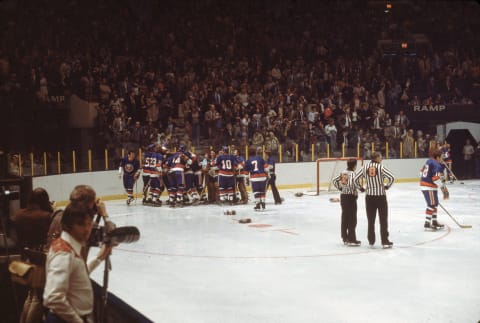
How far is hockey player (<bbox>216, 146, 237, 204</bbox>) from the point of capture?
15953 mm

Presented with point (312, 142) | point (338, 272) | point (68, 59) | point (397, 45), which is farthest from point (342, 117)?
point (338, 272)

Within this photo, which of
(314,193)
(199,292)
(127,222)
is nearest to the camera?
(199,292)

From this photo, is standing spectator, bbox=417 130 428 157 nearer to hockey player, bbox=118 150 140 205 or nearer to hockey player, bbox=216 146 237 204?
hockey player, bbox=216 146 237 204

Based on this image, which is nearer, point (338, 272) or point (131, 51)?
point (338, 272)

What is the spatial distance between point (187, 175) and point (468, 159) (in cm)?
1216

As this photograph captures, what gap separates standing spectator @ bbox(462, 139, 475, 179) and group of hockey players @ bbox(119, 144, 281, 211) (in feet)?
33.9

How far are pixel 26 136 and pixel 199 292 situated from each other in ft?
35.2

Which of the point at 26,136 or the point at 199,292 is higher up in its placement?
the point at 26,136

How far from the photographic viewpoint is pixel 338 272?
8547mm

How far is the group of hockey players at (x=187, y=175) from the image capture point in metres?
16.0

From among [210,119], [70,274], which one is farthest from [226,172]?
[70,274]

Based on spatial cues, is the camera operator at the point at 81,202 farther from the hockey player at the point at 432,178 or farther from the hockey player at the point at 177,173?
the hockey player at the point at 177,173

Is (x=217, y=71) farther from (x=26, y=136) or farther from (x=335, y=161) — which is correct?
(x=26, y=136)

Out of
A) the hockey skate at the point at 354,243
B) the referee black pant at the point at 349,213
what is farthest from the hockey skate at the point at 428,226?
the referee black pant at the point at 349,213
